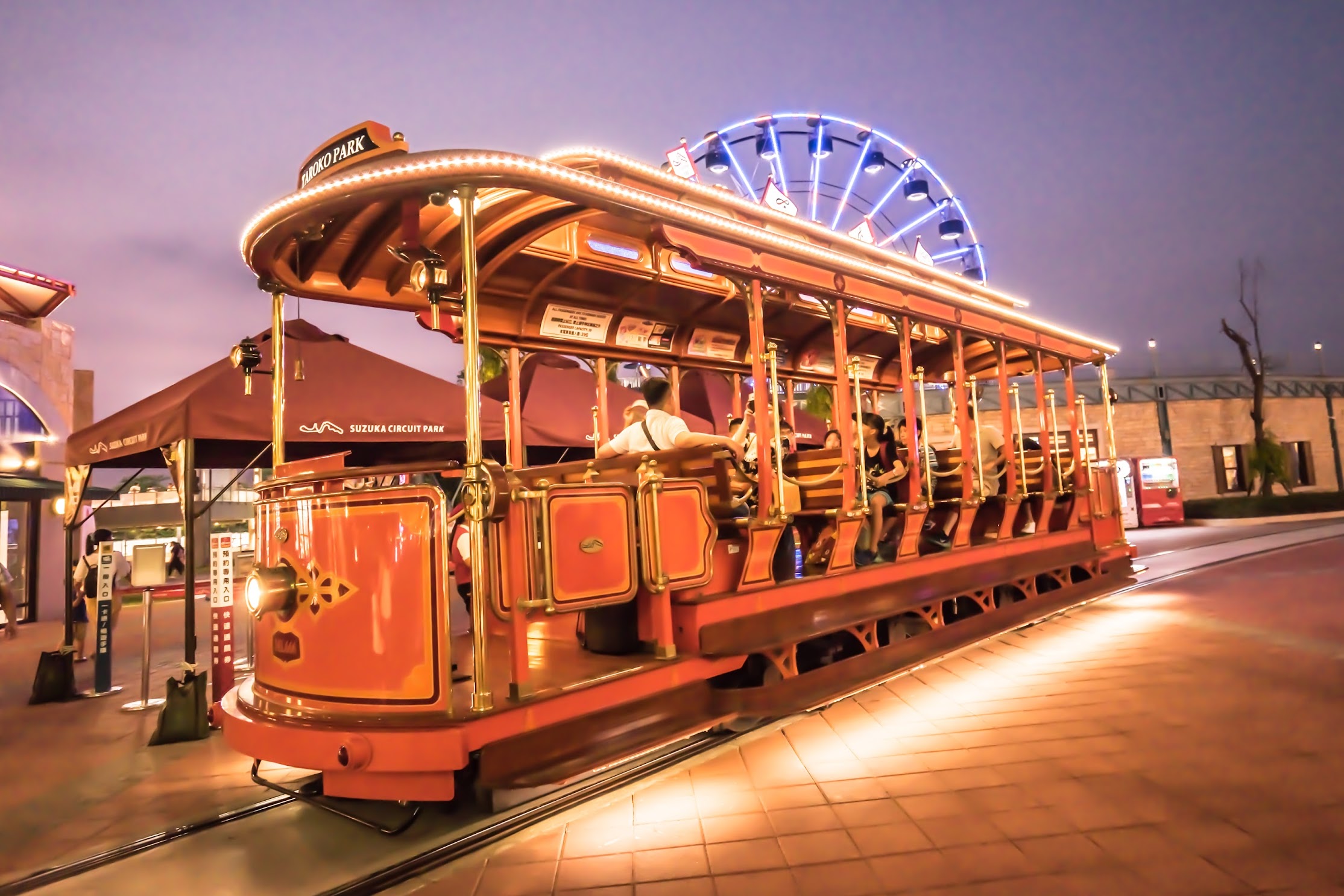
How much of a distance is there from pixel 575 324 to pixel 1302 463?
3265 cm

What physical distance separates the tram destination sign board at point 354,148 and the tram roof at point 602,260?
0.26 feet

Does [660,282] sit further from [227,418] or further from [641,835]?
[641,835]

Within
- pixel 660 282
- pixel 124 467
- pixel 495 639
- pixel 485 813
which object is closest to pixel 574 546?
pixel 485 813

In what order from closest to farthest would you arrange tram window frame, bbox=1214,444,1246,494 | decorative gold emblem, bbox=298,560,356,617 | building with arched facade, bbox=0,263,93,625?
1. decorative gold emblem, bbox=298,560,356,617
2. building with arched facade, bbox=0,263,93,625
3. tram window frame, bbox=1214,444,1246,494

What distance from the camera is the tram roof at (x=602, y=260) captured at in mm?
3369

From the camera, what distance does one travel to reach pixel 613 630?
13.3ft

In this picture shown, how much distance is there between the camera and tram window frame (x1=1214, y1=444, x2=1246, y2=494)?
26.6 m

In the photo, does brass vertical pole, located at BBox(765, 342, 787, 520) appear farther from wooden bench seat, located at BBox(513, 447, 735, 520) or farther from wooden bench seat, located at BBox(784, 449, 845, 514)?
wooden bench seat, located at BBox(784, 449, 845, 514)

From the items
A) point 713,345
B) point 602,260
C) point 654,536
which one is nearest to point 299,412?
point 602,260

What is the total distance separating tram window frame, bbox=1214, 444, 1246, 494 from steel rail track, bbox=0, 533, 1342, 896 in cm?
2905

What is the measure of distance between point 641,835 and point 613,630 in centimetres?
123

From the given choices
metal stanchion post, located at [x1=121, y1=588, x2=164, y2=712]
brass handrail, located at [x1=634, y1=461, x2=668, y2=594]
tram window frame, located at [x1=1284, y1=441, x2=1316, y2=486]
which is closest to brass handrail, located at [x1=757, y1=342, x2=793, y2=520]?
brass handrail, located at [x1=634, y1=461, x2=668, y2=594]

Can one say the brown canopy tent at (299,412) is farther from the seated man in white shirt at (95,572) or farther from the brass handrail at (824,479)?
the brass handrail at (824,479)

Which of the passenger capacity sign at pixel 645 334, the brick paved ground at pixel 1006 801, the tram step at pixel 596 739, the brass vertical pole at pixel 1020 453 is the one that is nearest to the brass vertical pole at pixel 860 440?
the brick paved ground at pixel 1006 801
